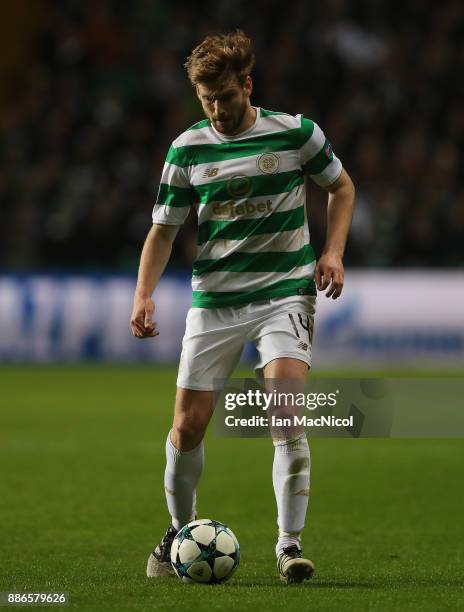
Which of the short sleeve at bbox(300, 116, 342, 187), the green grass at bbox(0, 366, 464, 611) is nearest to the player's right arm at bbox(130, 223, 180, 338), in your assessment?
the short sleeve at bbox(300, 116, 342, 187)

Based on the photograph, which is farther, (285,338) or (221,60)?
(285,338)

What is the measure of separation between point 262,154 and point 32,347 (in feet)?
37.4

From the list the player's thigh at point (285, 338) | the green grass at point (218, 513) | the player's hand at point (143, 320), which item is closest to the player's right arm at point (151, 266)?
the player's hand at point (143, 320)

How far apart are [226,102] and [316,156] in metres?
0.47

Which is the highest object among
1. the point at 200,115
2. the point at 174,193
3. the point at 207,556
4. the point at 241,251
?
the point at 174,193

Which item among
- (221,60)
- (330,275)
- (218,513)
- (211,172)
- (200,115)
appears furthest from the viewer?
(200,115)

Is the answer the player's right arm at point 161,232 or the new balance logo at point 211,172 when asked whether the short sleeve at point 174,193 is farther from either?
the new balance logo at point 211,172

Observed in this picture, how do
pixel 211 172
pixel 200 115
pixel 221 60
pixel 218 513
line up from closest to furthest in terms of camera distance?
pixel 221 60 < pixel 211 172 < pixel 218 513 < pixel 200 115

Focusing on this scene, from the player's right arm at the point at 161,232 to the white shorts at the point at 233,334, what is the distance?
20 cm

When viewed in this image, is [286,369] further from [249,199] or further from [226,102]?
[226,102]

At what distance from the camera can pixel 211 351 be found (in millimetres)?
5477

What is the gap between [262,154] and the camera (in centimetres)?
546

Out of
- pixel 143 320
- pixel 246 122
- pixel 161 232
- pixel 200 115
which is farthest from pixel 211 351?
pixel 200 115

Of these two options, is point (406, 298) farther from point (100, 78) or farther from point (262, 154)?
point (262, 154)
